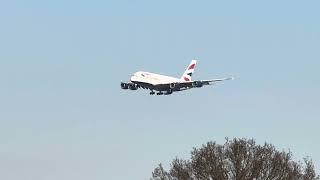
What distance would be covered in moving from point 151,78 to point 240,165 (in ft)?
163

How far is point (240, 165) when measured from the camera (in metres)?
77.5

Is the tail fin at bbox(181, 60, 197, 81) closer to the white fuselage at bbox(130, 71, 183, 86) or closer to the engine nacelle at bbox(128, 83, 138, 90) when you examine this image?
the white fuselage at bbox(130, 71, 183, 86)

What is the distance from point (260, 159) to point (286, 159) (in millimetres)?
2813

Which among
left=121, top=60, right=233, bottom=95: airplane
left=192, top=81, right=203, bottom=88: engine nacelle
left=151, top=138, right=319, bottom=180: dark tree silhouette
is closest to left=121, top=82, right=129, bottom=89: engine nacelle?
left=121, top=60, right=233, bottom=95: airplane

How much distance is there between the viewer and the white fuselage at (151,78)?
409 feet

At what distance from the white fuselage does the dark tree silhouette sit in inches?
1758

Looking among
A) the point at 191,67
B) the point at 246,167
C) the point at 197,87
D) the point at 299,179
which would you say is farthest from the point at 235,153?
the point at 191,67

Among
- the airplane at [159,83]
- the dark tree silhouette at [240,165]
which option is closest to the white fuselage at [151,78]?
the airplane at [159,83]

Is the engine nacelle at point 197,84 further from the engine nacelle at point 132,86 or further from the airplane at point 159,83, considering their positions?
the engine nacelle at point 132,86

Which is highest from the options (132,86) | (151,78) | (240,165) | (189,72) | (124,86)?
(189,72)

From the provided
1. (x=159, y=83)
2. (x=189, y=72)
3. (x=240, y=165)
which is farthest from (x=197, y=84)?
(x=240, y=165)

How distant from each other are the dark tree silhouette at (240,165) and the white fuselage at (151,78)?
44.7 meters

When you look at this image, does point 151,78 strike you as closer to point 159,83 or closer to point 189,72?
point 159,83

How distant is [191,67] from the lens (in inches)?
5792
